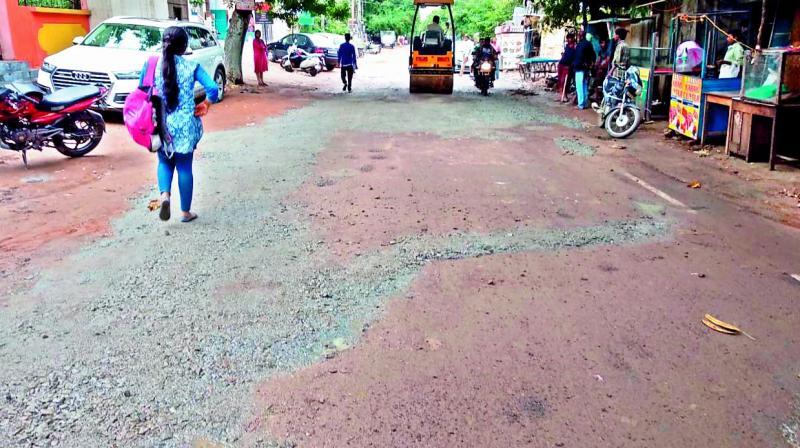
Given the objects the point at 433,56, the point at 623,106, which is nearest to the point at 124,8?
the point at 433,56

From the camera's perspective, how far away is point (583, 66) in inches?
629

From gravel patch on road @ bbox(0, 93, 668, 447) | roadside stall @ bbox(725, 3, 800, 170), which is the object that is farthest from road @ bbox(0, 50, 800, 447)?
roadside stall @ bbox(725, 3, 800, 170)

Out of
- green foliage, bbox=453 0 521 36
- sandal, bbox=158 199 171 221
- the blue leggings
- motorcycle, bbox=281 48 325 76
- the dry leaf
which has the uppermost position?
green foliage, bbox=453 0 521 36

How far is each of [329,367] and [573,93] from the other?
17.1 metres

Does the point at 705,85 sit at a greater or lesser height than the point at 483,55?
lesser

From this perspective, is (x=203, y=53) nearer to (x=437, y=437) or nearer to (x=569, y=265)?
(x=569, y=265)

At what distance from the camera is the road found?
121 inches

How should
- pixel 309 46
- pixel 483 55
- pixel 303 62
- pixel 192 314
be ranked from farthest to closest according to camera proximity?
pixel 309 46
pixel 303 62
pixel 483 55
pixel 192 314

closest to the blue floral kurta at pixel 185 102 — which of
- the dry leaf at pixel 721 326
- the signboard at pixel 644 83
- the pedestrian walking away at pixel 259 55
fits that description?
the dry leaf at pixel 721 326

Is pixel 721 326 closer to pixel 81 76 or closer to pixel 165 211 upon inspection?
pixel 165 211

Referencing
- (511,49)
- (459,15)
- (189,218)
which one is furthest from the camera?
(459,15)

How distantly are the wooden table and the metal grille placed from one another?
34.0 ft

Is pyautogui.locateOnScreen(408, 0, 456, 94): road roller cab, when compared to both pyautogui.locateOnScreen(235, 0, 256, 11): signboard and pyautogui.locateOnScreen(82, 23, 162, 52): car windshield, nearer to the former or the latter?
pyautogui.locateOnScreen(235, 0, 256, 11): signboard

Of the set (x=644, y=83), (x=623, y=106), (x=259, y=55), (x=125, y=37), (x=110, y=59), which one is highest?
(x=125, y=37)
